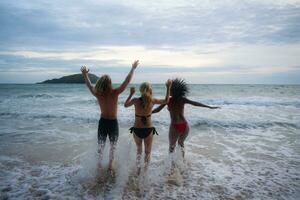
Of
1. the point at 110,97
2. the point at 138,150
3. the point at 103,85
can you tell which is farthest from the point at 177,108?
the point at 103,85

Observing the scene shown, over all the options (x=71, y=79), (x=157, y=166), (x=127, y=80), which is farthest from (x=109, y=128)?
(x=71, y=79)

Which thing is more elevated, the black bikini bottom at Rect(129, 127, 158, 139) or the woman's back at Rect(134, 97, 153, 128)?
the woman's back at Rect(134, 97, 153, 128)

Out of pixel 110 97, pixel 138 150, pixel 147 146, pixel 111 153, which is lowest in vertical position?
pixel 111 153

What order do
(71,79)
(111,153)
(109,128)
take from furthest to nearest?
(71,79), (111,153), (109,128)

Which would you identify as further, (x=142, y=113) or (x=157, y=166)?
(x=157, y=166)

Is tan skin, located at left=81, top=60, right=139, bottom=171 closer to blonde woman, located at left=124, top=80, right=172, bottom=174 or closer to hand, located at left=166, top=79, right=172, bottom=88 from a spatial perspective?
blonde woman, located at left=124, top=80, right=172, bottom=174

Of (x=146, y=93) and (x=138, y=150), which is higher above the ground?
(x=146, y=93)

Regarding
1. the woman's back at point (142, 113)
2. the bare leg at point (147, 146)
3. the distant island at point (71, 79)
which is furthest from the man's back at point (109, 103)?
the distant island at point (71, 79)

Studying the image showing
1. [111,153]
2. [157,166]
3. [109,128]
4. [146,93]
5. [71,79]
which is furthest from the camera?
[71,79]

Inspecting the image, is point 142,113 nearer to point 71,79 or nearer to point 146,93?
point 146,93

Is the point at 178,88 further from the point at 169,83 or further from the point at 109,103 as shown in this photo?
the point at 109,103

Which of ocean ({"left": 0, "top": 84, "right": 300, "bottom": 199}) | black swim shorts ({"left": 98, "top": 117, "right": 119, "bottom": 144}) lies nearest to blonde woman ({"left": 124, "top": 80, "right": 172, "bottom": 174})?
black swim shorts ({"left": 98, "top": 117, "right": 119, "bottom": 144})

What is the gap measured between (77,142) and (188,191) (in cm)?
503

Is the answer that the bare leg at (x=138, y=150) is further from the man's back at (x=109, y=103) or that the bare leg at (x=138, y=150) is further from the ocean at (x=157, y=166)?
the man's back at (x=109, y=103)
